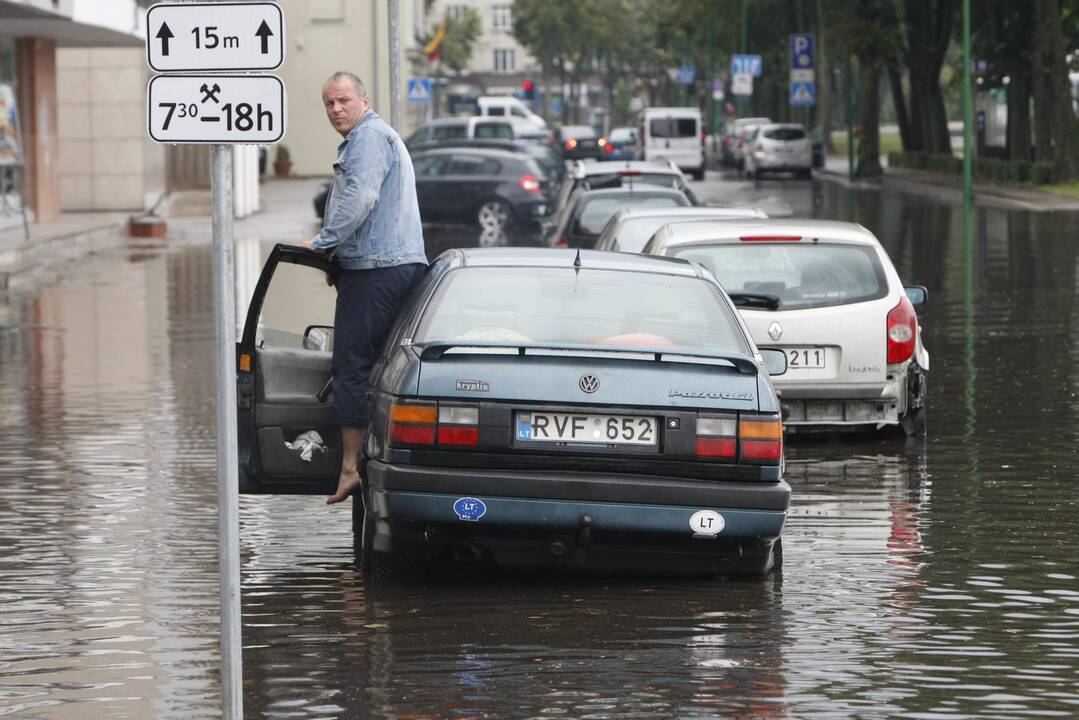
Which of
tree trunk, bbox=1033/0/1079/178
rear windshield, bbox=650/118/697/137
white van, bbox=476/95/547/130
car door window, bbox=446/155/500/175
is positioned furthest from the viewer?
white van, bbox=476/95/547/130

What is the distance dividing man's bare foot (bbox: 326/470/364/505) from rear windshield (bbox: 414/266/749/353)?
0.80 m

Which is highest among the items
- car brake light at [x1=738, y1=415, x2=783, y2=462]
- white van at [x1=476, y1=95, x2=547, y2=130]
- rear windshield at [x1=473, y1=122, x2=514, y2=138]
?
white van at [x1=476, y1=95, x2=547, y2=130]

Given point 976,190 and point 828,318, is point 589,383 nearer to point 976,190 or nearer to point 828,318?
point 828,318

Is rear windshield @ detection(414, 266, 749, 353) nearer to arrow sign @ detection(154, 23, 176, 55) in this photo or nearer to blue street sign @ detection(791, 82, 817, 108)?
arrow sign @ detection(154, 23, 176, 55)

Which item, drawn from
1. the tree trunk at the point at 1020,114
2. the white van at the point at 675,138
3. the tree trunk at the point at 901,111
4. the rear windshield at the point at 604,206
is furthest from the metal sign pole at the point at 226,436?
the white van at the point at 675,138

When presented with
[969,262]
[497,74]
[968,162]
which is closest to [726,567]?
[969,262]

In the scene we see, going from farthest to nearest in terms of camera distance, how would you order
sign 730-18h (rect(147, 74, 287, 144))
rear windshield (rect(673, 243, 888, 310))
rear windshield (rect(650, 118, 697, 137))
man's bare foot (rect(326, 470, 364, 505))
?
rear windshield (rect(650, 118, 697, 137)), rear windshield (rect(673, 243, 888, 310)), man's bare foot (rect(326, 470, 364, 505)), sign 730-18h (rect(147, 74, 287, 144))

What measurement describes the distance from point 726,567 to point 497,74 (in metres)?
151

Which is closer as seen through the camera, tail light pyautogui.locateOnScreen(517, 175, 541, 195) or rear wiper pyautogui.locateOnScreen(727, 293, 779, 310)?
rear wiper pyautogui.locateOnScreen(727, 293, 779, 310)

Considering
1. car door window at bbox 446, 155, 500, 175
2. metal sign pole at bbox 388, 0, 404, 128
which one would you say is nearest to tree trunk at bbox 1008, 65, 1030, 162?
car door window at bbox 446, 155, 500, 175

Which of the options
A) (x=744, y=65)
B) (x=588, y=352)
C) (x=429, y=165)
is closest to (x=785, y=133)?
(x=744, y=65)

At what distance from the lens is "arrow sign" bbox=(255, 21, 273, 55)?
5.39m

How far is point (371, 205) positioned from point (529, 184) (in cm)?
2559

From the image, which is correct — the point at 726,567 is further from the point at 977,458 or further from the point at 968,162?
the point at 968,162
